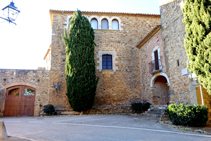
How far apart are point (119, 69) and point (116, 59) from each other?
33.7 inches

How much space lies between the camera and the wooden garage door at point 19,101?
11852 mm

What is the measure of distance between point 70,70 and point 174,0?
7624mm

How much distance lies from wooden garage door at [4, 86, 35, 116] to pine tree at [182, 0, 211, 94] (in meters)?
10.6

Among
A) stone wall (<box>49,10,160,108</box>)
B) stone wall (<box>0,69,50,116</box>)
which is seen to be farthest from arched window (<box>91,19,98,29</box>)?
stone wall (<box>0,69,50,116</box>)

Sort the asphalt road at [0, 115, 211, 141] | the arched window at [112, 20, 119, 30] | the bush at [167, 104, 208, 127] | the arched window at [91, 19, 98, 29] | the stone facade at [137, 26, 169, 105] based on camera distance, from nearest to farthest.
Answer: the asphalt road at [0, 115, 211, 141], the bush at [167, 104, 208, 127], the stone facade at [137, 26, 169, 105], the arched window at [91, 19, 98, 29], the arched window at [112, 20, 119, 30]

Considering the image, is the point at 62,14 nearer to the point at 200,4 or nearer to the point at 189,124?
the point at 200,4

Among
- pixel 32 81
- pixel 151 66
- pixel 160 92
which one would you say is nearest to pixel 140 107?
pixel 160 92

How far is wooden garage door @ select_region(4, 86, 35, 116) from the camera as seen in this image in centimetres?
1185

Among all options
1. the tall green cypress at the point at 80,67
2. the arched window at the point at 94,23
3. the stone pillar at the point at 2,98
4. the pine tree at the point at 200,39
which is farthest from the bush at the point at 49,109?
the pine tree at the point at 200,39

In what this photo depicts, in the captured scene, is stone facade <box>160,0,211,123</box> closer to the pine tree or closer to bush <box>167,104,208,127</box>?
bush <box>167,104,208,127</box>

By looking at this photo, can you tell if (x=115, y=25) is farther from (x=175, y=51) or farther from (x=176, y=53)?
(x=176, y=53)

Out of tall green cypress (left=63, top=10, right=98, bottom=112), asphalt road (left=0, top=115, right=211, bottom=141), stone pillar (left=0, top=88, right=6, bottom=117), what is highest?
tall green cypress (left=63, top=10, right=98, bottom=112)

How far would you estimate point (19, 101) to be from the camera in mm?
12086

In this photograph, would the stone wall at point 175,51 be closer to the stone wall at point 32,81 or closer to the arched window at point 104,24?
the arched window at point 104,24
